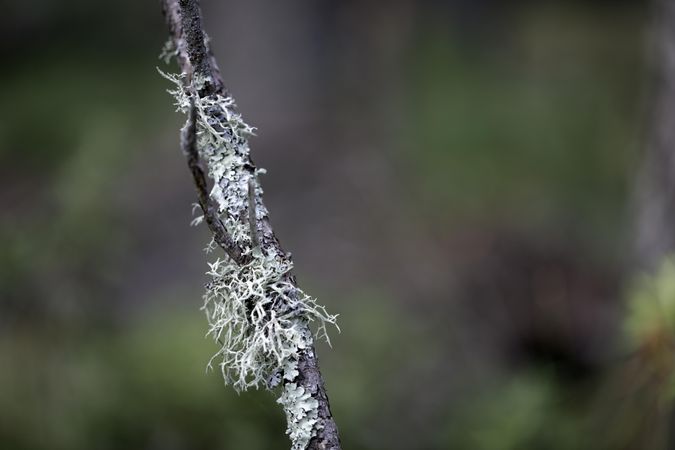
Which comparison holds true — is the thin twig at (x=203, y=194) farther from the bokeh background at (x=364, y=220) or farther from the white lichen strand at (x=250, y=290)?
the bokeh background at (x=364, y=220)

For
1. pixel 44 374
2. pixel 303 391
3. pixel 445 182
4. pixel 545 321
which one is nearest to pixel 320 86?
pixel 445 182

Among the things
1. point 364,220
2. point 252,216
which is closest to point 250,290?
point 252,216

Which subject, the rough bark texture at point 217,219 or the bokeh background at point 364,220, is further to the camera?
the bokeh background at point 364,220

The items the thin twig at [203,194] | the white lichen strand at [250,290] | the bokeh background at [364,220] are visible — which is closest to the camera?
the thin twig at [203,194]

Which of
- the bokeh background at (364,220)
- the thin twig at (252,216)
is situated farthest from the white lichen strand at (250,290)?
the bokeh background at (364,220)

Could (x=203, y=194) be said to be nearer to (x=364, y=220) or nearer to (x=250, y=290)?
(x=250, y=290)

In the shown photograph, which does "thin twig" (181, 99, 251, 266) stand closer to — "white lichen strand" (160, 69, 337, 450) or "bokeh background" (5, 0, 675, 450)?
"white lichen strand" (160, 69, 337, 450)

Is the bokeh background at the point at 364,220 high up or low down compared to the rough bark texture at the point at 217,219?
up
